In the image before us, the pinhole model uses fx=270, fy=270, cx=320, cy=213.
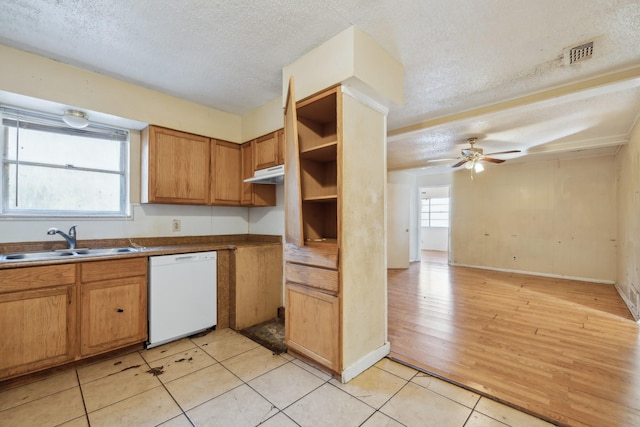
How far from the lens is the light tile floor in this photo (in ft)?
5.31

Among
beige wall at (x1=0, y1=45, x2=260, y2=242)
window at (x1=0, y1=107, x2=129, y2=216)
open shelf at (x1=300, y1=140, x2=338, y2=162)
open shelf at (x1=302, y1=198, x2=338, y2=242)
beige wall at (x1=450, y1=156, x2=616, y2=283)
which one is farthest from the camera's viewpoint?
beige wall at (x1=450, y1=156, x2=616, y2=283)

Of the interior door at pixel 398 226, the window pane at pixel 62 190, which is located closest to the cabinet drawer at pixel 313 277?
the window pane at pixel 62 190

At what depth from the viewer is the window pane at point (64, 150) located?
8.02 feet

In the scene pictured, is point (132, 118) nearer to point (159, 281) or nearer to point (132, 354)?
point (159, 281)

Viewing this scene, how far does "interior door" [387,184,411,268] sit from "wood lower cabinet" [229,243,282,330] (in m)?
3.70

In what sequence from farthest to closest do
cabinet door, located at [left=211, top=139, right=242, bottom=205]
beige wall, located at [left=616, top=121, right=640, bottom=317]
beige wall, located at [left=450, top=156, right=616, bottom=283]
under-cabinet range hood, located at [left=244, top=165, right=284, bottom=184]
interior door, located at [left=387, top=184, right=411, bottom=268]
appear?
interior door, located at [left=387, top=184, right=411, bottom=268], beige wall, located at [left=450, top=156, right=616, bottom=283], beige wall, located at [left=616, top=121, right=640, bottom=317], cabinet door, located at [left=211, top=139, right=242, bottom=205], under-cabinet range hood, located at [left=244, top=165, right=284, bottom=184]

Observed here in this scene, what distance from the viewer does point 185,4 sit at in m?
1.72

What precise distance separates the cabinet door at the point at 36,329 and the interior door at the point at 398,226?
5.47m

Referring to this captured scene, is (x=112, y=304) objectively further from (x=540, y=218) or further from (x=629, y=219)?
(x=540, y=218)

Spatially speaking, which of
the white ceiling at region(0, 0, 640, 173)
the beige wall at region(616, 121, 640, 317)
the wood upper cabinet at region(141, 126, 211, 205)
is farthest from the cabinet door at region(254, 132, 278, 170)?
the beige wall at region(616, 121, 640, 317)

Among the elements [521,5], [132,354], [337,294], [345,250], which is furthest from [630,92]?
[132,354]

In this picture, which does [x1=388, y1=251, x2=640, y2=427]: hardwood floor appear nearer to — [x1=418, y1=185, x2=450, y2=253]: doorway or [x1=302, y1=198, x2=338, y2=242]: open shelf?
[x1=302, y1=198, x2=338, y2=242]: open shelf

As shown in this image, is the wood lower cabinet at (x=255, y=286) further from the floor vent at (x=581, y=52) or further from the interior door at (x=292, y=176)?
the floor vent at (x=581, y=52)

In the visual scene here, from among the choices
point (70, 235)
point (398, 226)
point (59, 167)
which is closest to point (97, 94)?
point (59, 167)
